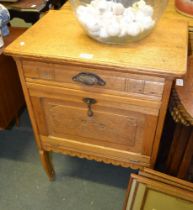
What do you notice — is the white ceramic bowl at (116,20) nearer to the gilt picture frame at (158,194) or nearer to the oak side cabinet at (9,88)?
the gilt picture frame at (158,194)

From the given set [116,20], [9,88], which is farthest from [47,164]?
[116,20]

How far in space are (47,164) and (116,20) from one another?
0.78 metres

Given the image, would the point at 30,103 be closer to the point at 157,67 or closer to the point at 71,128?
the point at 71,128

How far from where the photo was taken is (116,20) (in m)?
0.75

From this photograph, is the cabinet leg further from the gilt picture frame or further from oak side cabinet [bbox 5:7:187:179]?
the gilt picture frame

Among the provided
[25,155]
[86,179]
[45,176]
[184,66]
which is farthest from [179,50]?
[25,155]

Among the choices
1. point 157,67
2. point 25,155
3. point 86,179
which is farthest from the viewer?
Answer: point 25,155

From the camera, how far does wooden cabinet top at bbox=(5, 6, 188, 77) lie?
71 centimetres

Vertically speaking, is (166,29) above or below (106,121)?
above

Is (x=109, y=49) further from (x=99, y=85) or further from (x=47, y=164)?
(x=47, y=164)

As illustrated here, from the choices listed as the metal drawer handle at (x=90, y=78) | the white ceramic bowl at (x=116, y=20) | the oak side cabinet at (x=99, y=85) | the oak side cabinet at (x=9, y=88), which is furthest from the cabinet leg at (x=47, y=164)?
A: the white ceramic bowl at (x=116, y=20)

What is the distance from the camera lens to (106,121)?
0.91 m

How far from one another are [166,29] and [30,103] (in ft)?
1.88

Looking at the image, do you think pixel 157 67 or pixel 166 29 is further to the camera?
pixel 166 29
